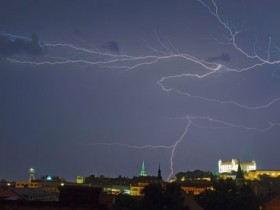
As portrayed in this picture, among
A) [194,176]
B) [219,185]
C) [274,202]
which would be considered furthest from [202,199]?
[194,176]

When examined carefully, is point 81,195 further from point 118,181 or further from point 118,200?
point 118,181

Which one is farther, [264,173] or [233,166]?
[233,166]

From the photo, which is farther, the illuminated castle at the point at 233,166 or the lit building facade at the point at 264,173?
the illuminated castle at the point at 233,166

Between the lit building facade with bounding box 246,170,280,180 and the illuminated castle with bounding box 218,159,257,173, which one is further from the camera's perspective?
the illuminated castle with bounding box 218,159,257,173

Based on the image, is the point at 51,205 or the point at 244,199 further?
the point at 244,199

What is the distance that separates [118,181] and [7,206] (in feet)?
446

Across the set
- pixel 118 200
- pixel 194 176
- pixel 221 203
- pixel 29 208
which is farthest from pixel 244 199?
pixel 194 176

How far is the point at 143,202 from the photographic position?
145 ft

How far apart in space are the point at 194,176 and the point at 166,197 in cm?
13385

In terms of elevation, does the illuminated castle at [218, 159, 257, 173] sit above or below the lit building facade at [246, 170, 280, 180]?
above

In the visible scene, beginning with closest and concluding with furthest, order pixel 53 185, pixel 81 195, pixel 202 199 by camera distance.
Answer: pixel 81 195 < pixel 202 199 < pixel 53 185

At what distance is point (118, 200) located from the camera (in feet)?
172

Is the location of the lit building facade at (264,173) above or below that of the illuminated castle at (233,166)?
below

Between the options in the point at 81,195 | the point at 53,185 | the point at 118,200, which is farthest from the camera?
the point at 53,185
